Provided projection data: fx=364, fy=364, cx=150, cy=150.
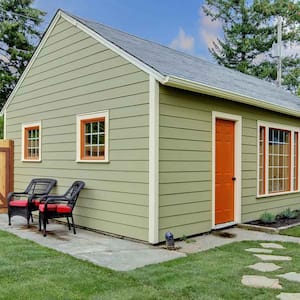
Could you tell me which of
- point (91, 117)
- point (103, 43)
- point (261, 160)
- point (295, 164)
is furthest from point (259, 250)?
point (295, 164)

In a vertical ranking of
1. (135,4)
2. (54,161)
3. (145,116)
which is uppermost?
(135,4)

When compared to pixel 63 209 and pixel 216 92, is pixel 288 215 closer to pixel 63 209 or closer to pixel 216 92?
pixel 216 92

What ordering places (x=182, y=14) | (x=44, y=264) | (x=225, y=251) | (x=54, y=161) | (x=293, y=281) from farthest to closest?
(x=182, y=14)
(x=54, y=161)
(x=225, y=251)
(x=44, y=264)
(x=293, y=281)

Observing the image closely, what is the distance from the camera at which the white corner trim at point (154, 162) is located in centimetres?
551

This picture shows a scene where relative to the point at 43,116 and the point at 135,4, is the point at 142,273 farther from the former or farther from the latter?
the point at 135,4

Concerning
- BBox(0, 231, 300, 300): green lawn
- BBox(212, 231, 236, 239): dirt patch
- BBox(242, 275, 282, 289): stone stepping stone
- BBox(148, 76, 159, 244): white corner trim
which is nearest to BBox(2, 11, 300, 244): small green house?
BBox(148, 76, 159, 244): white corner trim

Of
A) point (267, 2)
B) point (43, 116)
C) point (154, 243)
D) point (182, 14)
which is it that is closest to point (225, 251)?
point (154, 243)

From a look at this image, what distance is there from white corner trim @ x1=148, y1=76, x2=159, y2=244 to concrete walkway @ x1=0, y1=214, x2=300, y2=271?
11.6 inches

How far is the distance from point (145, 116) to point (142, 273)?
8.09 feet

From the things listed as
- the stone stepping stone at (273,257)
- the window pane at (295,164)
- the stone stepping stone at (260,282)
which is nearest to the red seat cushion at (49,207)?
the stone stepping stone at (273,257)

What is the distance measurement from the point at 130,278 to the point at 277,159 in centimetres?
582

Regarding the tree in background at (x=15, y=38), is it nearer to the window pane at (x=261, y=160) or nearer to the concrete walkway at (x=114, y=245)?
the concrete walkway at (x=114, y=245)

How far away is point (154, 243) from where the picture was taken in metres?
5.51

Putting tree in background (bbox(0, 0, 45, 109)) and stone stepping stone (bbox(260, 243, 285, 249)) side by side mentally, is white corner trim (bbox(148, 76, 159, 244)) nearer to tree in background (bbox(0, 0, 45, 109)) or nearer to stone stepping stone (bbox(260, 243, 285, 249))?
stone stepping stone (bbox(260, 243, 285, 249))
